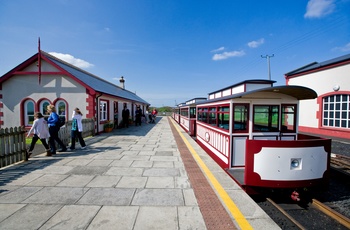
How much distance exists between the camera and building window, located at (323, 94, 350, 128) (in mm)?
11357

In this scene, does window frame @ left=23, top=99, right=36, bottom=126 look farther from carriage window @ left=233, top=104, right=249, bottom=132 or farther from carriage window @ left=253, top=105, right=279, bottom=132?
carriage window @ left=253, top=105, right=279, bottom=132

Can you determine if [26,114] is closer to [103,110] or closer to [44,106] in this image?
[44,106]

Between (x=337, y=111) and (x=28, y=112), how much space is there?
72.8 ft

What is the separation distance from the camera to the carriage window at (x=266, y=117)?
497 centimetres

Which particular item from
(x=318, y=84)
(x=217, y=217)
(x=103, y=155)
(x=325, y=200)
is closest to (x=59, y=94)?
(x=103, y=155)

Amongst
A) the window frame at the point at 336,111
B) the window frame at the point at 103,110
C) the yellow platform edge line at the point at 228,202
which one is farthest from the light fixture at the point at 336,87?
the window frame at the point at 103,110

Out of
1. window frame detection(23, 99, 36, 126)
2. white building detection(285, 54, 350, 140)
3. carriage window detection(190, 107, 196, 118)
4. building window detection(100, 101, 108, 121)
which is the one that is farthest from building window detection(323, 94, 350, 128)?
window frame detection(23, 99, 36, 126)

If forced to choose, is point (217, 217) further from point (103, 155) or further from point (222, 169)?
point (103, 155)

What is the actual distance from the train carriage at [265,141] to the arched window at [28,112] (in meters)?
12.2

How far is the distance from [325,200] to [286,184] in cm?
145

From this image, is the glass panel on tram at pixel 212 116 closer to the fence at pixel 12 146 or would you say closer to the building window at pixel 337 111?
the fence at pixel 12 146

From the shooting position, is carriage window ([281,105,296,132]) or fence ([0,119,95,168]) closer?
fence ([0,119,95,168])

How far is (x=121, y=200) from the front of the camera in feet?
10.6

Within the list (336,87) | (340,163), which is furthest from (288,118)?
(336,87)
